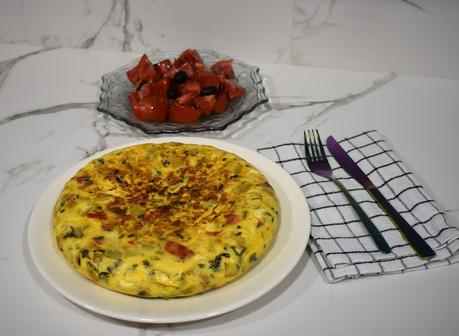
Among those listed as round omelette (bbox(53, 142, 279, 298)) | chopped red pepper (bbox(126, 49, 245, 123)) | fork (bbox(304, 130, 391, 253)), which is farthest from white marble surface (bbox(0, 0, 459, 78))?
round omelette (bbox(53, 142, 279, 298))

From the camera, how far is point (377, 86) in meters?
1.69

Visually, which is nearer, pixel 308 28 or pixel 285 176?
pixel 285 176

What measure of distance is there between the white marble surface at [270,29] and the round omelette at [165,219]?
0.62 m

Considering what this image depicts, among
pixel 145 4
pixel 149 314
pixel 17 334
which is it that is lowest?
pixel 17 334

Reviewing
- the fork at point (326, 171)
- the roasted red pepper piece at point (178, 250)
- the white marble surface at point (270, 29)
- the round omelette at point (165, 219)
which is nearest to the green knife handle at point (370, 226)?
the fork at point (326, 171)

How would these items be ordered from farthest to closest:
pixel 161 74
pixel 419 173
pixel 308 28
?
pixel 308 28 < pixel 161 74 < pixel 419 173

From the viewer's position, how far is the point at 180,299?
37.7 inches

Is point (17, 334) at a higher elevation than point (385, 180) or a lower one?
lower

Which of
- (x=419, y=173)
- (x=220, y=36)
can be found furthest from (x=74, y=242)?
(x=220, y=36)

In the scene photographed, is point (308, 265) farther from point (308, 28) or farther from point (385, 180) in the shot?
point (308, 28)

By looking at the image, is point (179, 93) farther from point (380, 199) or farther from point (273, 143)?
point (380, 199)

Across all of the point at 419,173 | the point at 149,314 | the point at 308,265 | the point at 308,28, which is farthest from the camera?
the point at 308,28

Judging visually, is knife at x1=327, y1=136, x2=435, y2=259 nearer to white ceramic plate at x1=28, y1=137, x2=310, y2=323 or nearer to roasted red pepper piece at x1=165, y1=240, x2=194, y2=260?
white ceramic plate at x1=28, y1=137, x2=310, y2=323

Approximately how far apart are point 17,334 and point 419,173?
2.98ft
